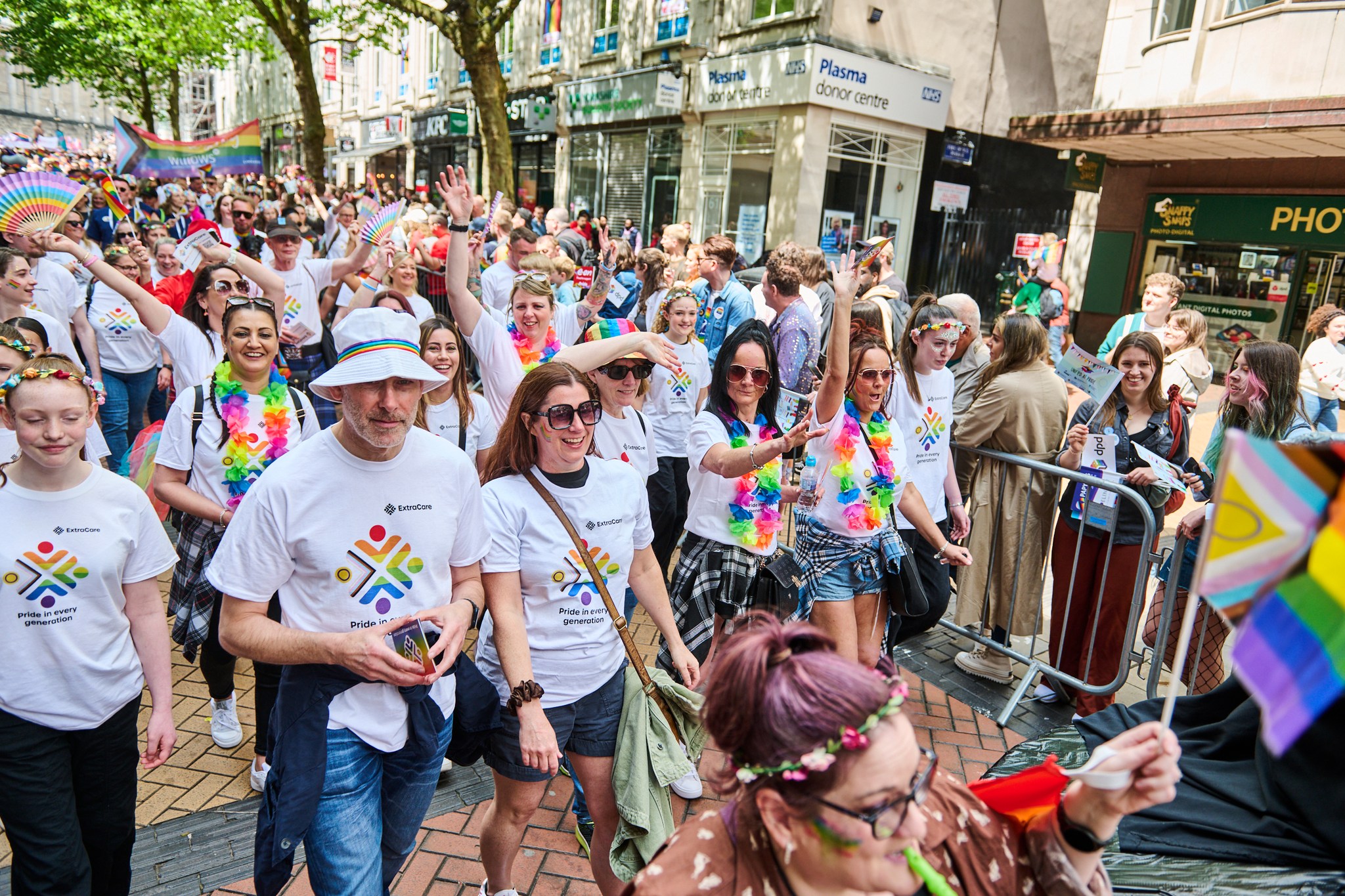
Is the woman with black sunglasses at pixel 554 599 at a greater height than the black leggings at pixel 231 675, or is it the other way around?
the woman with black sunglasses at pixel 554 599

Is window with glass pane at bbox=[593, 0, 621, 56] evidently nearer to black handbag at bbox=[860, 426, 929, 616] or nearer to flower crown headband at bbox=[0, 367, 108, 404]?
black handbag at bbox=[860, 426, 929, 616]

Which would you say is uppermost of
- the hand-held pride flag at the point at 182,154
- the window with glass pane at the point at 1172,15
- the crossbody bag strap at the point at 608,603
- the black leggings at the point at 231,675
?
the window with glass pane at the point at 1172,15

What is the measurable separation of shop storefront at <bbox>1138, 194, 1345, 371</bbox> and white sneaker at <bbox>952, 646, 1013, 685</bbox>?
1033 cm

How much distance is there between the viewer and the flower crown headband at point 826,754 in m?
1.45

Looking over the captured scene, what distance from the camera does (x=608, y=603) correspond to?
281cm

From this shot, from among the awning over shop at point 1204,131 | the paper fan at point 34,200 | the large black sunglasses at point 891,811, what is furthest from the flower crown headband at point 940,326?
the awning over shop at point 1204,131

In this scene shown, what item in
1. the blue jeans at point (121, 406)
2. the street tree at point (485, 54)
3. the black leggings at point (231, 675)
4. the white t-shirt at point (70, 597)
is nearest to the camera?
the white t-shirt at point (70, 597)

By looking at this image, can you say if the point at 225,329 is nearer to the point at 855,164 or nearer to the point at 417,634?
the point at 417,634

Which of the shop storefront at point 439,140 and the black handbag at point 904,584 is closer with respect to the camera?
the black handbag at point 904,584

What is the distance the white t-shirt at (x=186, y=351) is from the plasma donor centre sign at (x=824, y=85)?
521 inches

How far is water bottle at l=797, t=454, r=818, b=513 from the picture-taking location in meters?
4.05

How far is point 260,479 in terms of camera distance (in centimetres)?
230

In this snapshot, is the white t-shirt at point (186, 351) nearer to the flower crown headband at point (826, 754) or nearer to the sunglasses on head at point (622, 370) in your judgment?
the sunglasses on head at point (622, 370)

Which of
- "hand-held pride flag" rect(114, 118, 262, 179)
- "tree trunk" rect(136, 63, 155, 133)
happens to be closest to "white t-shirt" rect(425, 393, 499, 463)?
"hand-held pride flag" rect(114, 118, 262, 179)
